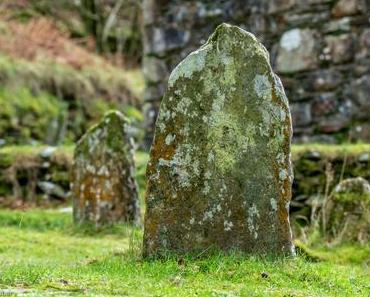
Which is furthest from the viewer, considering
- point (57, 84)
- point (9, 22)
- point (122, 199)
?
point (9, 22)

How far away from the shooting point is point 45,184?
480 inches

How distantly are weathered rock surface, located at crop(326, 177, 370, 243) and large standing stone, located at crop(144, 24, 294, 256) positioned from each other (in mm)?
2517

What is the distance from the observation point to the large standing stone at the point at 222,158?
620 cm

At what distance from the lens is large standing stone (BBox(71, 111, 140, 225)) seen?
382 inches

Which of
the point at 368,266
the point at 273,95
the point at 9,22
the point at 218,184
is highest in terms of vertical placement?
the point at 9,22

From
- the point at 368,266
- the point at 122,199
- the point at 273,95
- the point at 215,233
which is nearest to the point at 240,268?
the point at 215,233

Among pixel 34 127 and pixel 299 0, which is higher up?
pixel 299 0

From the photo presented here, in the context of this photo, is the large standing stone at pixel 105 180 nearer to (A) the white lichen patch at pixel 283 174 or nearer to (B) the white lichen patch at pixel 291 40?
(B) the white lichen patch at pixel 291 40

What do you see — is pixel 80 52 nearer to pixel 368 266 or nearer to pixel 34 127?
pixel 34 127

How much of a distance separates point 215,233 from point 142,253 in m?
0.60

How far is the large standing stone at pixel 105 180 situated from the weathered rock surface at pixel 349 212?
7.47 feet

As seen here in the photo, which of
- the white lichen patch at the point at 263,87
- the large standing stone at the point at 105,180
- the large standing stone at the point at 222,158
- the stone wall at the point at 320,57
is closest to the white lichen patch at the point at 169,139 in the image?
the large standing stone at the point at 222,158

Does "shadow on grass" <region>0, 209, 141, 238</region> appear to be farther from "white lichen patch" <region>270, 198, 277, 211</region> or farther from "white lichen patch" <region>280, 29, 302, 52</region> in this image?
"white lichen patch" <region>280, 29, 302, 52</region>

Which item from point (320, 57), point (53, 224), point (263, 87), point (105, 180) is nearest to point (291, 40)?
point (320, 57)
